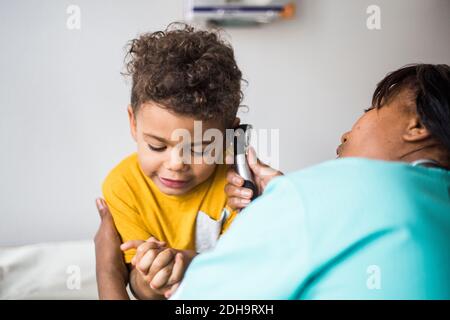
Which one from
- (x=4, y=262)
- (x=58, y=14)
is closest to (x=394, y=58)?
(x=58, y=14)

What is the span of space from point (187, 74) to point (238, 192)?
188mm

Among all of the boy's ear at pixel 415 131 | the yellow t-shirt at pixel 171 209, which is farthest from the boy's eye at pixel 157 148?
the boy's ear at pixel 415 131

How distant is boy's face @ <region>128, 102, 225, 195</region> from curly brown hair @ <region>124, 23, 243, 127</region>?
0.01m

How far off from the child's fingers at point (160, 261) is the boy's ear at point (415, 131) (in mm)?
290

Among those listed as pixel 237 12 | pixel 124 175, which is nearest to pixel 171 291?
pixel 124 175

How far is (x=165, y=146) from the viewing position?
68cm

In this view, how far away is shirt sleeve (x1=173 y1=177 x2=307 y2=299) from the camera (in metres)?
0.35

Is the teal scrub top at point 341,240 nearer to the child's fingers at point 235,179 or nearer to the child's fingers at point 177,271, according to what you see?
the child's fingers at point 177,271

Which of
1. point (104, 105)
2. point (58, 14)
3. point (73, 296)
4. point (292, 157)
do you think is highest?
point (58, 14)

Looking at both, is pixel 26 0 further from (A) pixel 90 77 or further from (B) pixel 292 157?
(B) pixel 292 157

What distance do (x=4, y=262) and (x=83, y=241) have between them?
0.51 ft

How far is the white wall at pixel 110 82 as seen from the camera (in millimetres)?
880

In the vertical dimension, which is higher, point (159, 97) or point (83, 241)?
point (159, 97)

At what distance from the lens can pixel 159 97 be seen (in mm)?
689
